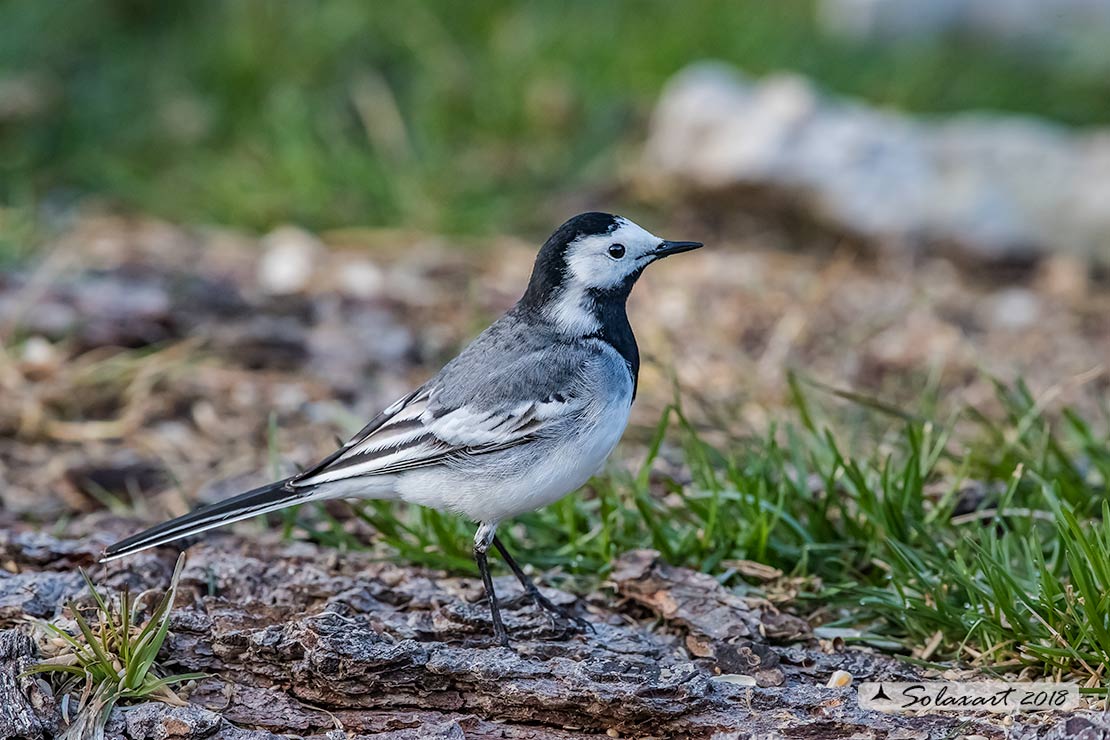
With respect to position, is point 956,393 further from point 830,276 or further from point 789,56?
point 789,56

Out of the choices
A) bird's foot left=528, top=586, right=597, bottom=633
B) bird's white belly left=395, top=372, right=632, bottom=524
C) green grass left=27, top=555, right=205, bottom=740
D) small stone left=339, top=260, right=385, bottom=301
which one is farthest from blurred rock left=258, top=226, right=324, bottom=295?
green grass left=27, top=555, right=205, bottom=740

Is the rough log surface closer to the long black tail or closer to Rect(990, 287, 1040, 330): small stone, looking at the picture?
the long black tail

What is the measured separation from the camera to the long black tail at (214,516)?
378cm

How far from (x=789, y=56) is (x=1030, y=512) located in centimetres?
684

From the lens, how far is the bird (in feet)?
12.9

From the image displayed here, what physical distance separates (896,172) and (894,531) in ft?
14.4

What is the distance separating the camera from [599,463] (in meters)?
3.99

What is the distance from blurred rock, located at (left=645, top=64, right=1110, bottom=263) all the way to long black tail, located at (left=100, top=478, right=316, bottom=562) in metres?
4.98

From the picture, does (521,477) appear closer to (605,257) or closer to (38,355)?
(605,257)

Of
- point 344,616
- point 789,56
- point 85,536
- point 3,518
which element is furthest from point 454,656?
point 789,56

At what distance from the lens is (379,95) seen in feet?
30.7

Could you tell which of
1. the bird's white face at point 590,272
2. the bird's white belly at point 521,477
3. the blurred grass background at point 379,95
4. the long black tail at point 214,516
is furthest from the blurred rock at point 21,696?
the blurred grass background at point 379,95

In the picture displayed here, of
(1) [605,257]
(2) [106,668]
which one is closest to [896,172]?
(1) [605,257]

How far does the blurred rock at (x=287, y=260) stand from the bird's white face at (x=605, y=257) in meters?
3.22
